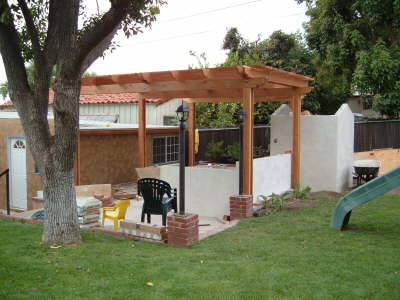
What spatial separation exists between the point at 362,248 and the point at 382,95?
8.72m

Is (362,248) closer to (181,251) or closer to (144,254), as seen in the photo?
(181,251)

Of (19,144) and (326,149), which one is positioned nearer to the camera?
(326,149)

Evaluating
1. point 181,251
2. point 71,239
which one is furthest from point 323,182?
point 71,239

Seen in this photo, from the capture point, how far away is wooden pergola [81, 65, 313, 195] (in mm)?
8688

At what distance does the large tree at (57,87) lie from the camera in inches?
233

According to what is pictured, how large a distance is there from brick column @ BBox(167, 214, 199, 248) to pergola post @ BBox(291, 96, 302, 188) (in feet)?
16.6

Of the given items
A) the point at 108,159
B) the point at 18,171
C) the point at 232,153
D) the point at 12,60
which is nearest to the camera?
the point at 12,60

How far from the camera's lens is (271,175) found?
33.3ft

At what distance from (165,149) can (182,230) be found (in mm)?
9870

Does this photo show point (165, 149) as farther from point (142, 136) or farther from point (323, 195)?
point (323, 195)

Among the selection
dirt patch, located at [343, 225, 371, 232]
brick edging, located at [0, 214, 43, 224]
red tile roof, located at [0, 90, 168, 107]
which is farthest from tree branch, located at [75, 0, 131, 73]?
red tile roof, located at [0, 90, 168, 107]

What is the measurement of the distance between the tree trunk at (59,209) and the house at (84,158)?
18.1 ft

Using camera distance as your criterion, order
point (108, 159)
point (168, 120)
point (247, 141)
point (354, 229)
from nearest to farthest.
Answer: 1. point (354, 229)
2. point (247, 141)
3. point (108, 159)
4. point (168, 120)

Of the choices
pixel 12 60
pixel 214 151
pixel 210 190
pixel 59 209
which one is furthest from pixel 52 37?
pixel 214 151
